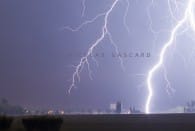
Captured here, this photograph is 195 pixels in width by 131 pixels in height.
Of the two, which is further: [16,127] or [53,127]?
[16,127]

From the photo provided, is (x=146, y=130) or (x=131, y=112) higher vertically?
(x=146, y=130)

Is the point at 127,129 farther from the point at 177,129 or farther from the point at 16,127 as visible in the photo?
the point at 16,127

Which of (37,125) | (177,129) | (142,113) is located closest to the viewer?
(37,125)

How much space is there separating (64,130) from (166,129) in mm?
3220

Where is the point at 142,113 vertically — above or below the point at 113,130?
below

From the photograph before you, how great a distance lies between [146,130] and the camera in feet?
61.7

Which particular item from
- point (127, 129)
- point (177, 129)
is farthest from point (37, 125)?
point (177, 129)

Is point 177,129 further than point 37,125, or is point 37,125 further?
point 177,129

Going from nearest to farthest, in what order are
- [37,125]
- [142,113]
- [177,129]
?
[37,125], [177,129], [142,113]

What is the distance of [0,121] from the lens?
63.0 feet

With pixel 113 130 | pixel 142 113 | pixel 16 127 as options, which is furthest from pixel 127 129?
pixel 142 113

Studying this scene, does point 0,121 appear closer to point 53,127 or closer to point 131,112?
point 53,127

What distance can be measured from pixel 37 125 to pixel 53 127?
498mm

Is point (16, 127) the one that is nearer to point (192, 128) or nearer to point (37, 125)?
point (37, 125)
